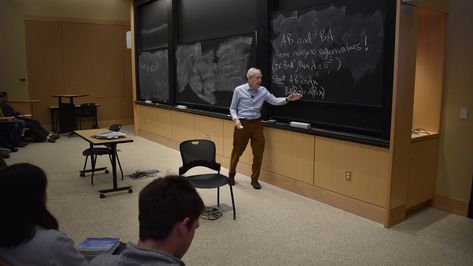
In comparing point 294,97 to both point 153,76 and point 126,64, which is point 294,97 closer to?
point 153,76

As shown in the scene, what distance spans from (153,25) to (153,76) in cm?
108

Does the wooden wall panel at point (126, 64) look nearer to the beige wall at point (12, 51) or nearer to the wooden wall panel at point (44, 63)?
the wooden wall panel at point (44, 63)

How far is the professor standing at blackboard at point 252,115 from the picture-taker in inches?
197

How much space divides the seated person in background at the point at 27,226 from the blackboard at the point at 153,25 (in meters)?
6.64

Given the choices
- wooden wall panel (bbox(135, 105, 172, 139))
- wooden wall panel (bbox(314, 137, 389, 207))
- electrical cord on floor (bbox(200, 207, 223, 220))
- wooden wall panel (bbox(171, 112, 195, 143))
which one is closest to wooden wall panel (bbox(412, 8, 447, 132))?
wooden wall panel (bbox(314, 137, 389, 207))

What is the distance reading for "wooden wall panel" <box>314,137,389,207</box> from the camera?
3.91 m

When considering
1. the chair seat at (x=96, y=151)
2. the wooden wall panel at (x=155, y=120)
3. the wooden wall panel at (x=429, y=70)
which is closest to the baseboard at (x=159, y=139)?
the wooden wall panel at (x=155, y=120)

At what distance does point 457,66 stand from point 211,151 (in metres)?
2.70

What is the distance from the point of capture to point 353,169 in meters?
4.16

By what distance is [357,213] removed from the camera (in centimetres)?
415

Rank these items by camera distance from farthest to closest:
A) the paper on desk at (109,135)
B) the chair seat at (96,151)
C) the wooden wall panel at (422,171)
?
the chair seat at (96,151) < the paper on desk at (109,135) < the wooden wall panel at (422,171)

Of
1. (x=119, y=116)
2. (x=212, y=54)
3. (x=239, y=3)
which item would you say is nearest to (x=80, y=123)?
(x=119, y=116)

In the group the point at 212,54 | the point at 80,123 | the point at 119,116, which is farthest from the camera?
the point at 119,116

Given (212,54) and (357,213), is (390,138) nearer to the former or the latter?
(357,213)
